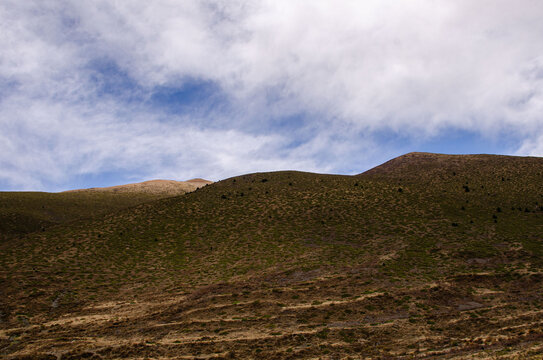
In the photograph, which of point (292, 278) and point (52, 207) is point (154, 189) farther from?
point (292, 278)

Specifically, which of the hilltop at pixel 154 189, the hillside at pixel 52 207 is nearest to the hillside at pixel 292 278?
the hillside at pixel 52 207

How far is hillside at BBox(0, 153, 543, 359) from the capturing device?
1472 centimetres

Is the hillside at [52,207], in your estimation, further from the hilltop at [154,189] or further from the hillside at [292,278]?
the hillside at [292,278]

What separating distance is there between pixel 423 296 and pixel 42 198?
70.7 meters

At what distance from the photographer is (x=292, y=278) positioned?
79.6 ft

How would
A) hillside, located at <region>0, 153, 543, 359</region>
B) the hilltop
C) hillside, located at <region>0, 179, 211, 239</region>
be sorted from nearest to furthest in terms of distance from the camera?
1. hillside, located at <region>0, 153, 543, 359</region>
2. hillside, located at <region>0, 179, 211, 239</region>
3. the hilltop

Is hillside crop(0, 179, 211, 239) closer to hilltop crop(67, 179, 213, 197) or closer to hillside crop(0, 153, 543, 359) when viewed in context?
hilltop crop(67, 179, 213, 197)

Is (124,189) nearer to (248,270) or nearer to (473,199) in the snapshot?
(248,270)

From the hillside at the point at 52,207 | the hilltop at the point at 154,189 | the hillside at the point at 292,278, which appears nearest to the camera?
the hillside at the point at 292,278

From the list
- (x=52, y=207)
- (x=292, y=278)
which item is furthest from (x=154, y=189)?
(x=292, y=278)

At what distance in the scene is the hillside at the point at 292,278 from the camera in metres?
14.7

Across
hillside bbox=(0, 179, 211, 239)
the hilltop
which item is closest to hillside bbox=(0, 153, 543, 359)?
hillside bbox=(0, 179, 211, 239)

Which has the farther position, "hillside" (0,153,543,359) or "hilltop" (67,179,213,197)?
"hilltop" (67,179,213,197)

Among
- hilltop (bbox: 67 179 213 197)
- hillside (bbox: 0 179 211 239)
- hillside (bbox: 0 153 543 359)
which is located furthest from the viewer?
hilltop (bbox: 67 179 213 197)
